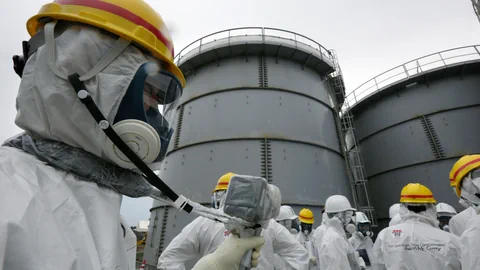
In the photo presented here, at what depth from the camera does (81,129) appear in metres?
0.92

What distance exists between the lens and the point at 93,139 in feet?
3.04

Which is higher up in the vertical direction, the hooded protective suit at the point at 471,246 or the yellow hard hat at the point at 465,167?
the yellow hard hat at the point at 465,167

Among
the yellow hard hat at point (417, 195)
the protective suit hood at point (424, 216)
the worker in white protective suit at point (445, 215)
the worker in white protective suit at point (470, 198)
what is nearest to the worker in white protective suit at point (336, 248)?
the protective suit hood at point (424, 216)

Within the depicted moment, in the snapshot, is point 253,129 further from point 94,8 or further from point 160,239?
point 94,8

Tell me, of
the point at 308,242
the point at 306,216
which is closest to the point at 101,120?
the point at 306,216

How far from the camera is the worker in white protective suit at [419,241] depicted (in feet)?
9.05

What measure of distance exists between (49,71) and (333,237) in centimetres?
416

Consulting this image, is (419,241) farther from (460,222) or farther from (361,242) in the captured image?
(361,242)

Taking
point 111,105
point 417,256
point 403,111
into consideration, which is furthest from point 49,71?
point 403,111

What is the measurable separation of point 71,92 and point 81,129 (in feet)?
0.47

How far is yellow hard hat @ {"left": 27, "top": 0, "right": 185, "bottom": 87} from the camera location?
0.99m

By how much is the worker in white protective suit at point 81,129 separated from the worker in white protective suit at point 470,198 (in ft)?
9.68

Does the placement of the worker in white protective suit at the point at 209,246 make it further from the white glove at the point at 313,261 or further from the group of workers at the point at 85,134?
the white glove at the point at 313,261

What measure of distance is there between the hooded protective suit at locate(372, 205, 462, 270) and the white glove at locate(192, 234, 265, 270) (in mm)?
2607
